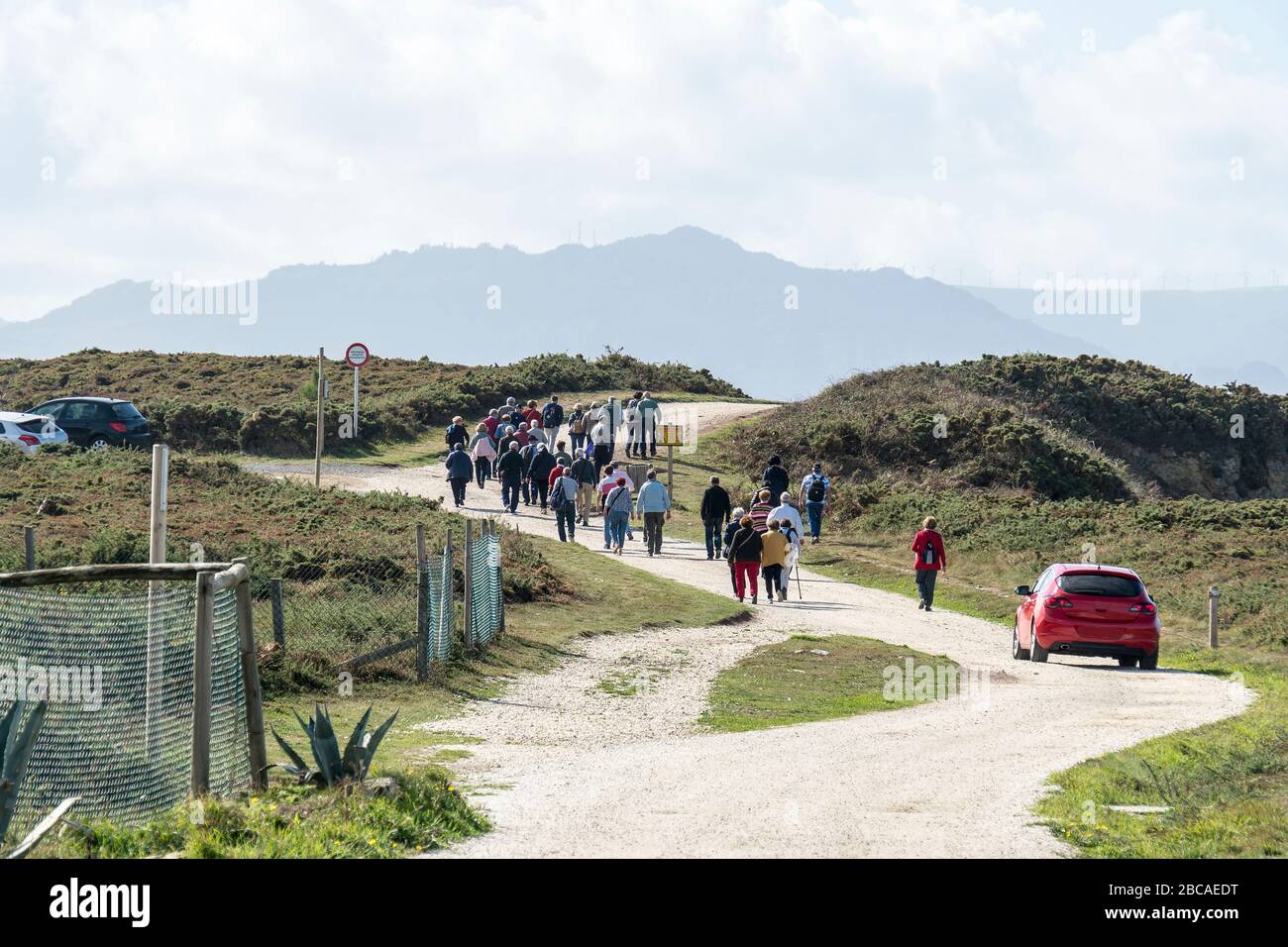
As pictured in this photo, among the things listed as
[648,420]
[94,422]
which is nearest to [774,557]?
[648,420]

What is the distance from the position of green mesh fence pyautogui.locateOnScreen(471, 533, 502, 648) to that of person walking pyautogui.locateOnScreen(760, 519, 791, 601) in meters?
5.51

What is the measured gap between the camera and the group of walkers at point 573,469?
93.6 feet

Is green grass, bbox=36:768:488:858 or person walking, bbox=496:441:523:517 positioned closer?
green grass, bbox=36:768:488:858

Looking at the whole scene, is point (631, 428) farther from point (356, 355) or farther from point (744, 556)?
point (744, 556)

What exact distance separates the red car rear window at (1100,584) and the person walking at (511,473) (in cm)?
1445

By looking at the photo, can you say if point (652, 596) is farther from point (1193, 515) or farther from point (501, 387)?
point (501, 387)

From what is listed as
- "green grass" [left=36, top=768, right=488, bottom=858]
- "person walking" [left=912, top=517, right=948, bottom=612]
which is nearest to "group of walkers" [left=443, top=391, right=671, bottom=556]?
"person walking" [left=912, top=517, right=948, bottom=612]

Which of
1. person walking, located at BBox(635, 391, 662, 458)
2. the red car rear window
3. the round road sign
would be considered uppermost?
the round road sign

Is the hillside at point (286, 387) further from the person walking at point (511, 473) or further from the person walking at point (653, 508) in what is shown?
the person walking at point (653, 508)

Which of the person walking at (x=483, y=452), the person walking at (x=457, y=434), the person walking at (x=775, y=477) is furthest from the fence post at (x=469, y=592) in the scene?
the person walking at (x=483, y=452)

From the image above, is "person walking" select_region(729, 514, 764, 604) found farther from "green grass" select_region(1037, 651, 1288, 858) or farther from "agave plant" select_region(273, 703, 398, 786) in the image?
"agave plant" select_region(273, 703, 398, 786)

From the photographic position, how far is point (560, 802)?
9.89 meters

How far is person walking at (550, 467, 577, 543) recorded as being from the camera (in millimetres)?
28622

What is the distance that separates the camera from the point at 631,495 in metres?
30.3
